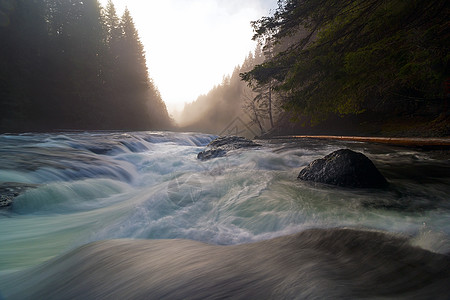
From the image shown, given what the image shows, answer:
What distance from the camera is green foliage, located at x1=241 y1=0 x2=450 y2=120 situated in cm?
449

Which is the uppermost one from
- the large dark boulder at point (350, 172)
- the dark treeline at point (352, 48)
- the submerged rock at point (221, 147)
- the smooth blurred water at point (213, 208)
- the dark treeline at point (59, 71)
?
the dark treeline at point (59, 71)

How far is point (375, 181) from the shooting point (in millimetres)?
3740

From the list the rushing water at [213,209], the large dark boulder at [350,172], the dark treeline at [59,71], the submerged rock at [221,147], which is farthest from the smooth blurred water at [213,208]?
the dark treeline at [59,71]

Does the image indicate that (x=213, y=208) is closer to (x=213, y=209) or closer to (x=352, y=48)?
(x=213, y=209)

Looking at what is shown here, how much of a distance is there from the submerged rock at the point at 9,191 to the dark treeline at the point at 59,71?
2187 cm

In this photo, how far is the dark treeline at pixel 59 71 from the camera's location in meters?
21.3

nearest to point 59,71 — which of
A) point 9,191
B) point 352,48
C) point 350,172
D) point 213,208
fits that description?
point 9,191

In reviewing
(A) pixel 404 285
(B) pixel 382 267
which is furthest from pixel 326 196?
(A) pixel 404 285

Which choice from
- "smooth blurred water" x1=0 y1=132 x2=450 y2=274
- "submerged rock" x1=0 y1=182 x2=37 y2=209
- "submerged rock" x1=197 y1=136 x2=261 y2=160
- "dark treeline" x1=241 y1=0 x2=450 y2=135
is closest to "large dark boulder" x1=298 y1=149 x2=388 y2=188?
"smooth blurred water" x1=0 y1=132 x2=450 y2=274

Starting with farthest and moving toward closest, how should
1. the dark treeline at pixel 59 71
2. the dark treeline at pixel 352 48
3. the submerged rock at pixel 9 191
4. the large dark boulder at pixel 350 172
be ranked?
1. the dark treeline at pixel 59 71
2. the dark treeline at pixel 352 48
3. the large dark boulder at pixel 350 172
4. the submerged rock at pixel 9 191

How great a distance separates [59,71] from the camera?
80.8 ft

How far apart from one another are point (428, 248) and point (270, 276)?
1.40 meters

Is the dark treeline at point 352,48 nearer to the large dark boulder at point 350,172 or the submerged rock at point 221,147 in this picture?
the large dark boulder at point 350,172

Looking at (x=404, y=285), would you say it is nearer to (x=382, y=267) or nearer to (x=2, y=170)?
(x=382, y=267)
